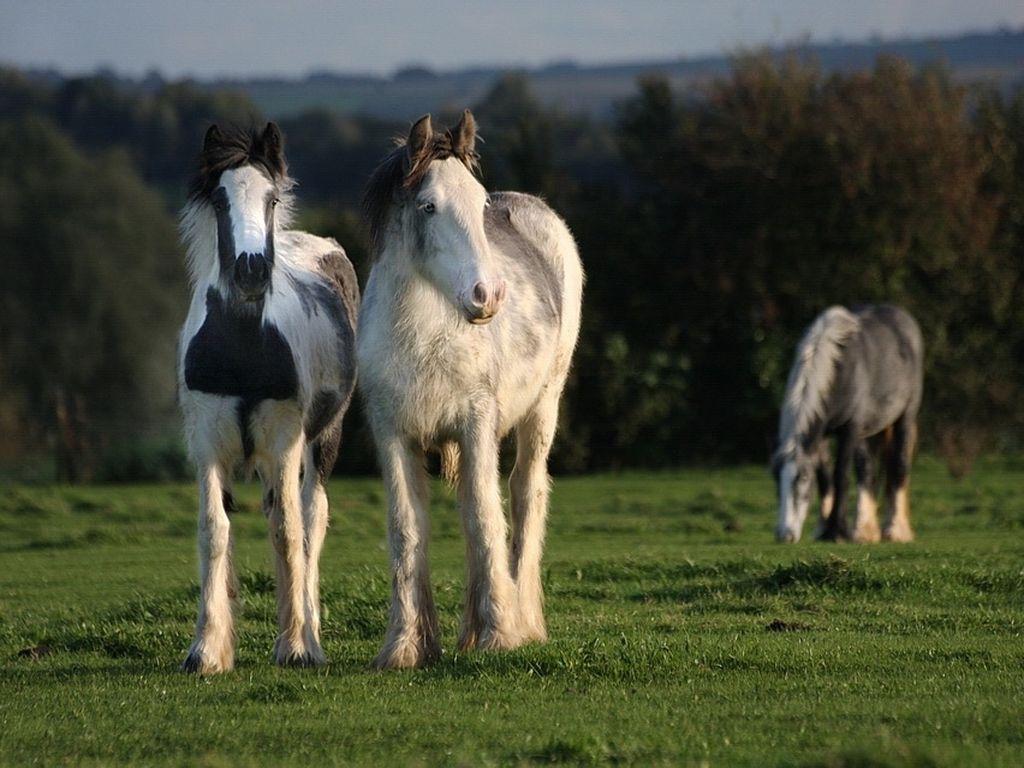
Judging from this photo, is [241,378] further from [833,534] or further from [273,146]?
[833,534]

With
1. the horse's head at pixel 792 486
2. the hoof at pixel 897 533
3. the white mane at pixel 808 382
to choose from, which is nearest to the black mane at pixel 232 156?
the horse's head at pixel 792 486

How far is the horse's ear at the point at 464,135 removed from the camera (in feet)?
27.4

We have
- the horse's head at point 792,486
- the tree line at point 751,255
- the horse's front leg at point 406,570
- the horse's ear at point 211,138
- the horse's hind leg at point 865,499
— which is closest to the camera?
the horse's front leg at point 406,570

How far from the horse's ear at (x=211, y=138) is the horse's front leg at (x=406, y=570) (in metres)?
1.88

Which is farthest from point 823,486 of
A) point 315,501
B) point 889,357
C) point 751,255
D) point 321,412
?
point 751,255

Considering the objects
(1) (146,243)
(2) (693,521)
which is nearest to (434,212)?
(2) (693,521)

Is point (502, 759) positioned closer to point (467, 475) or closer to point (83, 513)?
point (467, 475)

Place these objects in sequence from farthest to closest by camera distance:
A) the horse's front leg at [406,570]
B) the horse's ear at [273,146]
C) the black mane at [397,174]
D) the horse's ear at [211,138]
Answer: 1. the horse's ear at [273,146]
2. the horse's ear at [211,138]
3. the black mane at [397,174]
4. the horse's front leg at [406,570]

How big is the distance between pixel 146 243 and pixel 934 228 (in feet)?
105

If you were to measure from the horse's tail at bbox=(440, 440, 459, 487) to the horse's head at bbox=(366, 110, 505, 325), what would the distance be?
82cm

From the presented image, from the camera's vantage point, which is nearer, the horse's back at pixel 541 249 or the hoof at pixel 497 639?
the hoof at pixel 497 639

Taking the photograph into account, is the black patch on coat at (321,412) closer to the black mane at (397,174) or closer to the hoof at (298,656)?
the black mane at (397,174)

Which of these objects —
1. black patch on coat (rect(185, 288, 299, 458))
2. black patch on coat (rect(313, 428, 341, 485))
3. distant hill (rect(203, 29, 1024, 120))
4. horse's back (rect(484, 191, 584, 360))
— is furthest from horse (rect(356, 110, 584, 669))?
distant hill (rect(203, 29, 1024, 120))

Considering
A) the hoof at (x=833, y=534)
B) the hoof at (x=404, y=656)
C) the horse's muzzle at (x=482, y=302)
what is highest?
the horse's muzzle at (x=482, y=302)
